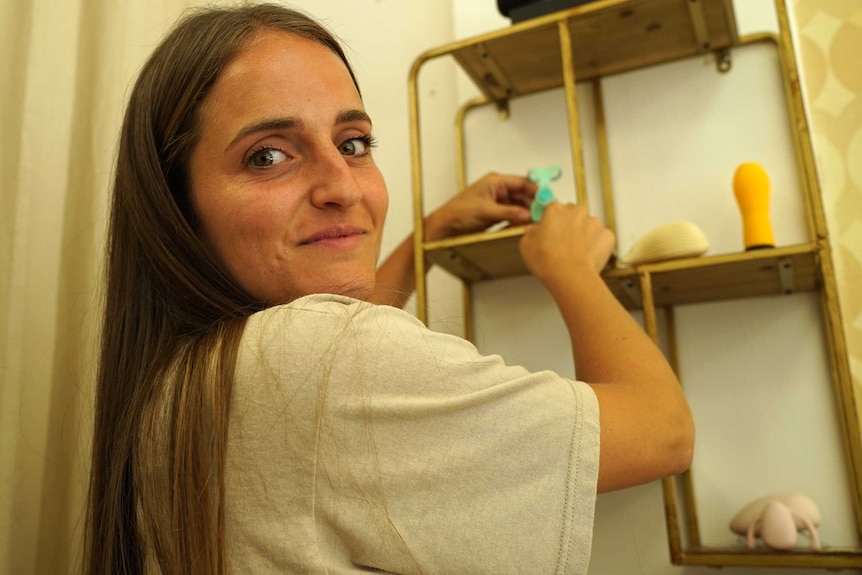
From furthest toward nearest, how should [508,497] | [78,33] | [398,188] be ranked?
[398,188] → [78,33] → [508,497]

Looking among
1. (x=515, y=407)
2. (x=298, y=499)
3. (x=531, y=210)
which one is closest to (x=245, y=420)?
(x=298, y=499)

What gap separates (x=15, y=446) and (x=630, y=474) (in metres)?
0.62

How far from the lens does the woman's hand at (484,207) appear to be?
1055 mm

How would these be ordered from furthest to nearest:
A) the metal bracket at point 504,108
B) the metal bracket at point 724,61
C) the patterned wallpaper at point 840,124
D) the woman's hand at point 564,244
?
the metal bracket at point 504,108, the metal bracket at point 724,61, the patterned wallpaper at point 840,124, the woman's hand at point 564,244

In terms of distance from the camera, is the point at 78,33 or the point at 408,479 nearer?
the point at 408,479

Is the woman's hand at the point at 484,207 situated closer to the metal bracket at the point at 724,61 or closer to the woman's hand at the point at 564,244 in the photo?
the woman's hand at the point at 564,244

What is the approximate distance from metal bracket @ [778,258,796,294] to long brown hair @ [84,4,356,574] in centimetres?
61

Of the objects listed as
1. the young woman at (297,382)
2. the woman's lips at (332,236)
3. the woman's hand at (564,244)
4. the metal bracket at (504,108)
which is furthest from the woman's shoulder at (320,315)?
the metal bracket at (504,108)

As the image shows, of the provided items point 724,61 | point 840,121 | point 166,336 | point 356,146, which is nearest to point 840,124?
point 840,121

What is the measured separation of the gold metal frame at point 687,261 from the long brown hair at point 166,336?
1.24 ft

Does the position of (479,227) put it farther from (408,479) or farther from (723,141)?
(408,479)

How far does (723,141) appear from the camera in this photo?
107 centimetres

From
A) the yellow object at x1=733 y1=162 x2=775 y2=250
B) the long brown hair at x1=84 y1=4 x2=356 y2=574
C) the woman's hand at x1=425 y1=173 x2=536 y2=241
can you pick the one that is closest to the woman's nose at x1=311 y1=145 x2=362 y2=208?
the long brown hair at x1=84 y1=4 x2=356 y2=574

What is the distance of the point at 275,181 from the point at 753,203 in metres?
0.63
